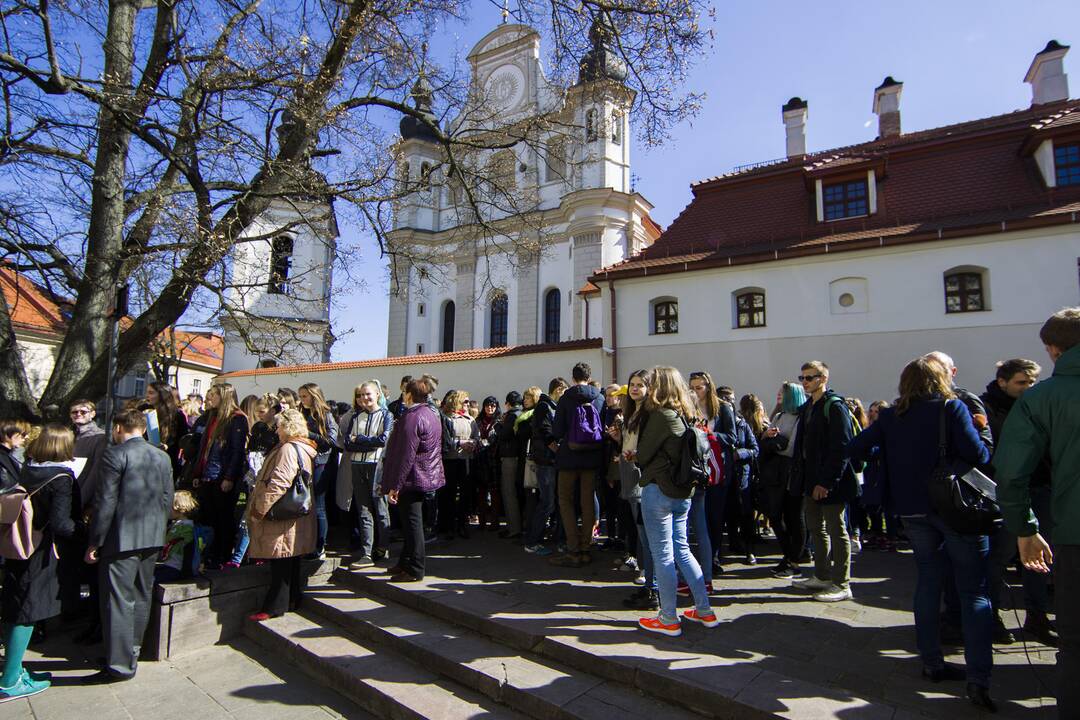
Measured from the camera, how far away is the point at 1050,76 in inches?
749

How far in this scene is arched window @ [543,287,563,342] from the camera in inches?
1070

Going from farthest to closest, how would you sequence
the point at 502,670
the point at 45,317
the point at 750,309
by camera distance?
1. the point at 750,309
2. the point at 45,317
3. the point at 502,670

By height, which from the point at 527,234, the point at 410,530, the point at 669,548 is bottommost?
the point at 410,530

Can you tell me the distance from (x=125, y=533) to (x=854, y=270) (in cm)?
1586

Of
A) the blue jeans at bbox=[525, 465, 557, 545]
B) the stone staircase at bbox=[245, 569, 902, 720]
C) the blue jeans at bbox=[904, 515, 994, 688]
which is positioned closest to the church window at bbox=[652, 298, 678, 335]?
the blue jeans at bbox=[525, 465, 557, 545]

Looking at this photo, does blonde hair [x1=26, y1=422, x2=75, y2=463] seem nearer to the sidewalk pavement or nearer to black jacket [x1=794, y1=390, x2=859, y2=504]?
the sidewalk pavement

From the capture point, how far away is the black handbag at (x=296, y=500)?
4738 mm

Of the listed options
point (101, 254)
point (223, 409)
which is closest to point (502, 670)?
point (223, 409)

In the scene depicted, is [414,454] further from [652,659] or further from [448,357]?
[448,357]

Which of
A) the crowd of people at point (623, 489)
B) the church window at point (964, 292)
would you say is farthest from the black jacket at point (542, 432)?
the church window at point (964, 292)

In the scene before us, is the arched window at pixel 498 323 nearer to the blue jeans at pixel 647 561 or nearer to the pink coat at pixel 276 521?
the pink coat at pixel 276 521

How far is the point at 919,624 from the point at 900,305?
13447 mm

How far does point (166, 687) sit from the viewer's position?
13.7ft

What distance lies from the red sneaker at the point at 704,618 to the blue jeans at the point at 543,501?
241 centimetres
